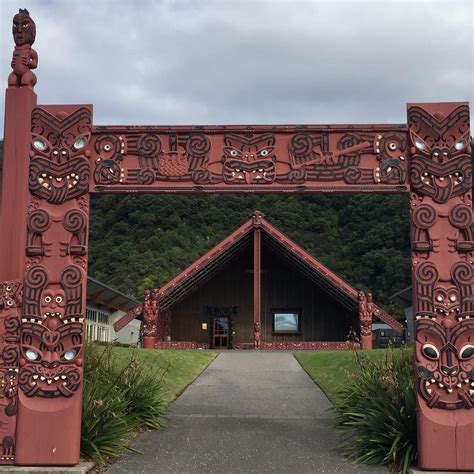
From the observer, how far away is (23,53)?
7785 millimetres

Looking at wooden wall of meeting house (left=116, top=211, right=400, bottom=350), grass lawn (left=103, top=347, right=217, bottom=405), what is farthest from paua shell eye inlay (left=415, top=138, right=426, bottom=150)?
wooden wall of meeting house (left=116, top=211, right=400, bottom=350)

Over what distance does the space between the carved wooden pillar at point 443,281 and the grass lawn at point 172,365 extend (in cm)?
556

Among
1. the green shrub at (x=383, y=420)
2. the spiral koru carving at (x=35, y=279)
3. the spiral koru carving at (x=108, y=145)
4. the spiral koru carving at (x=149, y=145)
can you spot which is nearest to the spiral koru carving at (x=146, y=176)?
the spiral koru carving at (x=149, y=145)

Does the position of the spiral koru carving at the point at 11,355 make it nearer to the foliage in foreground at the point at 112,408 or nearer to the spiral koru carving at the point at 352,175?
the foliage in foreground at the point at 112,408

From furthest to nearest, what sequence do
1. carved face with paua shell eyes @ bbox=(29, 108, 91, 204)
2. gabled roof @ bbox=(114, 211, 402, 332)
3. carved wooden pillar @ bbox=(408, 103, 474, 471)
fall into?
gabled roof @ bbox=(114, 211, 402, 332)
carved face with paua shell eyes @ bbox=(29, 108, 91, 204)
carved wooden pillar @ bbox=(408, 103, 474, 471)

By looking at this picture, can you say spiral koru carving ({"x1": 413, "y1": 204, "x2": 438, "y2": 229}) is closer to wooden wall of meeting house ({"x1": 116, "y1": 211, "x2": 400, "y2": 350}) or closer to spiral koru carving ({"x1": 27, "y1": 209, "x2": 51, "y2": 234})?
spiral koru carving ({"x1": 27, "y1": 209, "x2": 51, "y2": 234})

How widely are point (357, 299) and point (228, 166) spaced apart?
68.9 feet

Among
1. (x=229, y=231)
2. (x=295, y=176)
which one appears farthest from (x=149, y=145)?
→ (x=229, y=231)

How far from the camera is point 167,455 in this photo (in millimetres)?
7801

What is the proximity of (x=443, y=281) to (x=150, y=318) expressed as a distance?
21197 millimetres

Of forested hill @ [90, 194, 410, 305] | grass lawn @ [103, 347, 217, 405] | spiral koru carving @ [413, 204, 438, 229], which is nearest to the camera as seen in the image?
spiral koru carving @ [413, 204, 438, 229]

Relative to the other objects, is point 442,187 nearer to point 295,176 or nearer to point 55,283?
point 295,176

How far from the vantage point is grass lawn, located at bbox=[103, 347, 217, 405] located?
12992 millimetres

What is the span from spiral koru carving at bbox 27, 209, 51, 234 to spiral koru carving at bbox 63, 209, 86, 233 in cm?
22
